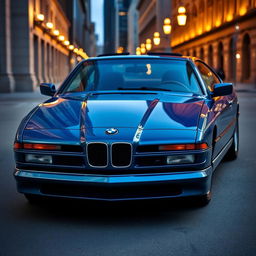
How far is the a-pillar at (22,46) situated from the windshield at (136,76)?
31.2 metres

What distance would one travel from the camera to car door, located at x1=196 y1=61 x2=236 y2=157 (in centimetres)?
556

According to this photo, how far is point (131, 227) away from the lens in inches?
173

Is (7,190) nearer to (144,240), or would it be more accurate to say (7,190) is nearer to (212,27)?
(144,240)

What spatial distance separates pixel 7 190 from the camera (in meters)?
5.90

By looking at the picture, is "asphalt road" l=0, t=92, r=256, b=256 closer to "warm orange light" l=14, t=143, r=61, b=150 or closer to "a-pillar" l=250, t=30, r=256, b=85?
"warm orange light" l=14, t=143, r=61, b=150

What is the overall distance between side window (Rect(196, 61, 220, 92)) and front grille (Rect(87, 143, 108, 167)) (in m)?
2.41

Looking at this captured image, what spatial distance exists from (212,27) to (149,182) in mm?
55806

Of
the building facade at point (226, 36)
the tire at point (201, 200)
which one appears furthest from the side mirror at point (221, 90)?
the building facade at point (226, 36)

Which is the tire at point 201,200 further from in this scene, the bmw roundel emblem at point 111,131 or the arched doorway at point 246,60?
the arched doorway at point 246,60

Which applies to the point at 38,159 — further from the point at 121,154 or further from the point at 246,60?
the point at 246,60

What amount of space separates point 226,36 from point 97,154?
48.8 meters

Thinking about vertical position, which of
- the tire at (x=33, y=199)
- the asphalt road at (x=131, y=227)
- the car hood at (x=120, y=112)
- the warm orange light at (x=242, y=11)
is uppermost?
the warm orange light at (x=242, y=11)

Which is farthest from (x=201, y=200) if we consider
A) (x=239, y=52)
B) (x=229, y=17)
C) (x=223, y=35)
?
(x=223, y=35)

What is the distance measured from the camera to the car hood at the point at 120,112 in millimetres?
4688
